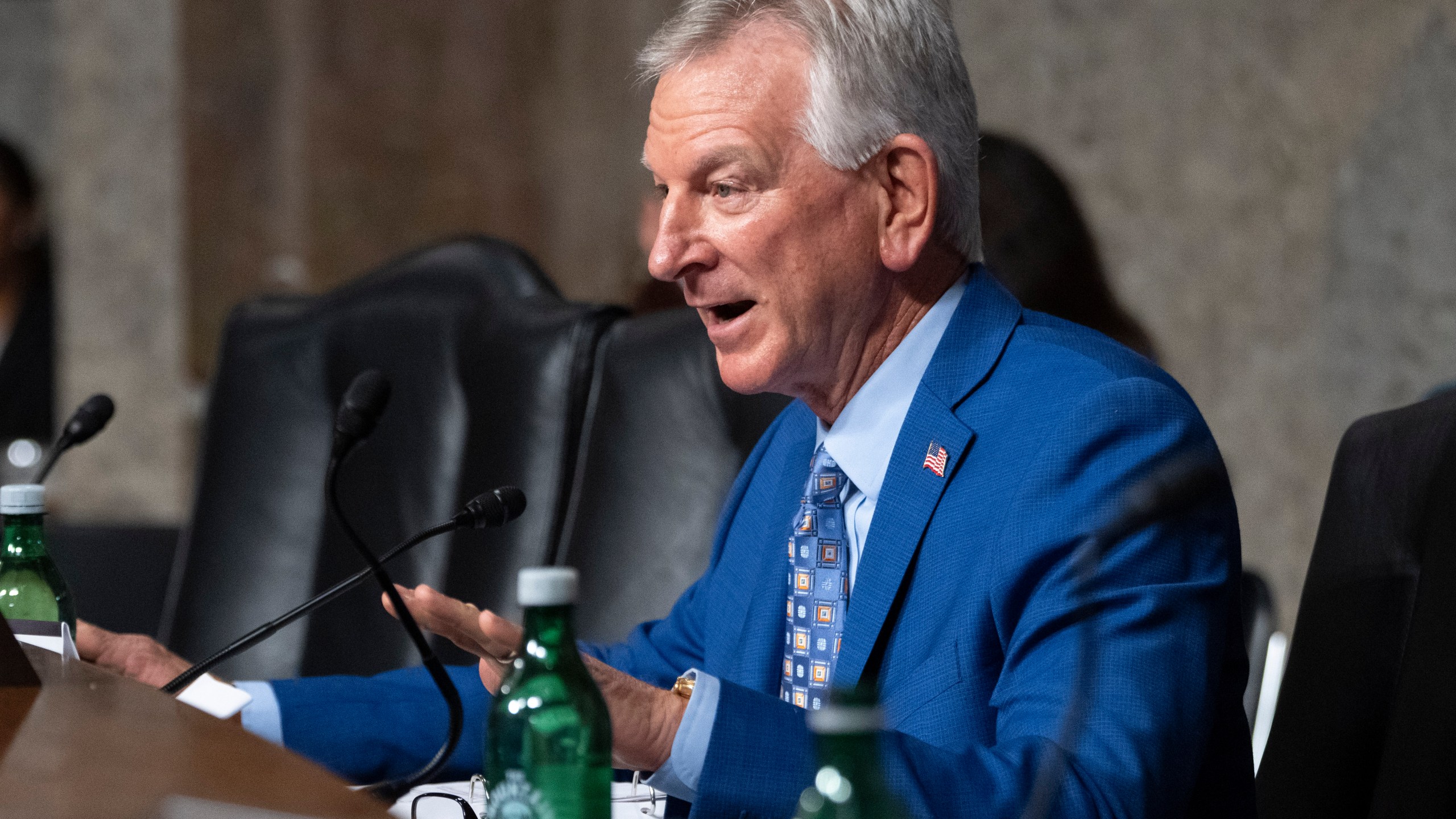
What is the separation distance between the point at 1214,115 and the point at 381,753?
83.4 inches

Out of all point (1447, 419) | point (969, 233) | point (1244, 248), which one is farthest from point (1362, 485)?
point (1244, 248)

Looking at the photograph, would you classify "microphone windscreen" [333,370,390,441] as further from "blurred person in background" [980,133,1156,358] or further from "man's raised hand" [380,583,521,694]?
"blurred person in background" [980,133,1156,358]

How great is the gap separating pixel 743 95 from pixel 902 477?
356 mm

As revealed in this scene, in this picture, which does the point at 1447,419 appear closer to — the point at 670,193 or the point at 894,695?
the point at 894,695

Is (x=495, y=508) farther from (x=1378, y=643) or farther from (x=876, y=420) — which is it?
(x=1378, y=643)

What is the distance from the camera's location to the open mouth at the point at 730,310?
1357mm

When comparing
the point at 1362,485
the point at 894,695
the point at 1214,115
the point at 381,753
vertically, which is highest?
the point at 1214,115

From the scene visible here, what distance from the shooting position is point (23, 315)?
15.4ft

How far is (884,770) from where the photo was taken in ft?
3.03

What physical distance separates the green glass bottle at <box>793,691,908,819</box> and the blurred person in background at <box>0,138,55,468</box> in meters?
4.43

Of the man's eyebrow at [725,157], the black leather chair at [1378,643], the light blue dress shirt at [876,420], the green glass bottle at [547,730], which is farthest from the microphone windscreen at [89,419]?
the black leather chair at [1378,643]

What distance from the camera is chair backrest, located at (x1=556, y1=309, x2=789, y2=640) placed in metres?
1.99

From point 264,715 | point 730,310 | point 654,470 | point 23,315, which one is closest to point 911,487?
point 730,310

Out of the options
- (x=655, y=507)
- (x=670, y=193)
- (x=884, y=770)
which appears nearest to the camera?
(x=884, y=770)
